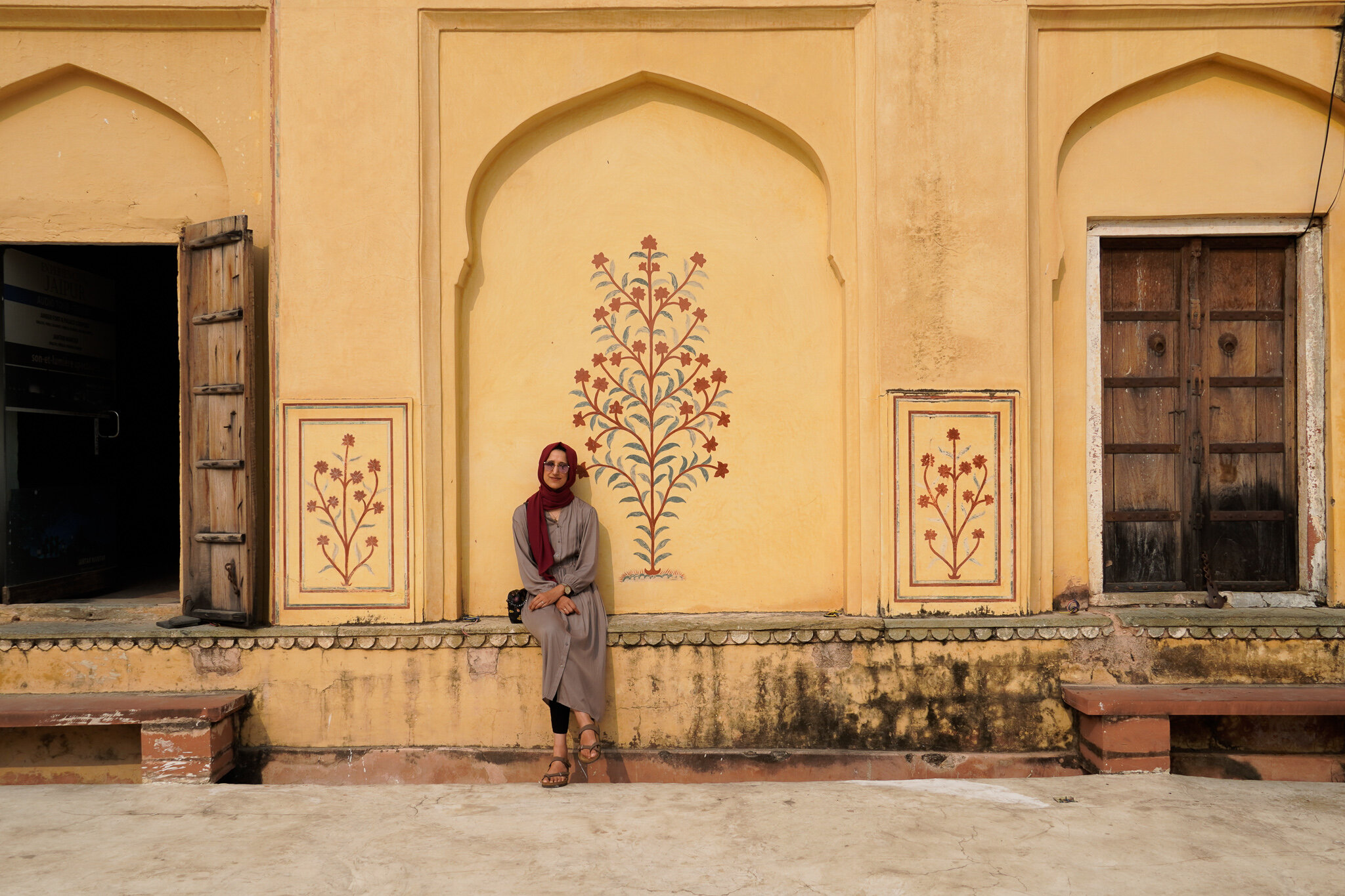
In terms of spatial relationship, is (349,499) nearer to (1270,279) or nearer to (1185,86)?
(1185,86)

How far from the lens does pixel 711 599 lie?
4.54 meters

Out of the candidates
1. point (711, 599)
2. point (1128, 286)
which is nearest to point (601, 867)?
point (711, 599)

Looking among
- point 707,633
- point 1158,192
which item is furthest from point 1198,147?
point 707,633

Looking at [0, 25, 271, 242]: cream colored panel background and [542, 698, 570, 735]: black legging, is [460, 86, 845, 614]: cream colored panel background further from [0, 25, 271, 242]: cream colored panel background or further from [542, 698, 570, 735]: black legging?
[0, 25, 271, 242]: cream colored panel background

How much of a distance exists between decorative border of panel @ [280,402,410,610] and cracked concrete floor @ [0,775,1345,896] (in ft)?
3.03

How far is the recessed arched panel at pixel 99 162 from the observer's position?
4.61 meters

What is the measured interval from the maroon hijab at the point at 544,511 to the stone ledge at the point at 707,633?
340 mm

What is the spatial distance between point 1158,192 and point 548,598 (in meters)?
3.71

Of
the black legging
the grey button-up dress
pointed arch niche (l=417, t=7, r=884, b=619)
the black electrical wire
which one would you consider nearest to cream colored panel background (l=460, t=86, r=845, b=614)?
pointed arch niche (l=417, t=7, r=884, b=619)

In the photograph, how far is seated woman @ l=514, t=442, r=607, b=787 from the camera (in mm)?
4074

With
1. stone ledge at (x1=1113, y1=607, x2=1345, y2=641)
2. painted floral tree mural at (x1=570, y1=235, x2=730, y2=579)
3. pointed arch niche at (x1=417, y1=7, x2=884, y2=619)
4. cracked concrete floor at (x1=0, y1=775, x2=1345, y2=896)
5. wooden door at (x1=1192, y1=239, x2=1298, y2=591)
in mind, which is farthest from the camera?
wooden door at (x1=1192, y1=239, x2=1298, y2=591)

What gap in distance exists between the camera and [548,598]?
4164 mm

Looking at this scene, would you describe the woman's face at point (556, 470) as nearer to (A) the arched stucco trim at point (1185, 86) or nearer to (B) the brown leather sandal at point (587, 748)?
(B) the brown leather sandal at point (587, 748)

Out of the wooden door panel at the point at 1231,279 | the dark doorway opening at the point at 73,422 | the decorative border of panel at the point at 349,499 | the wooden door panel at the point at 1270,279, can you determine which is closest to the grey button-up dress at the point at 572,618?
the decorative border of panel at the point at 349,499
